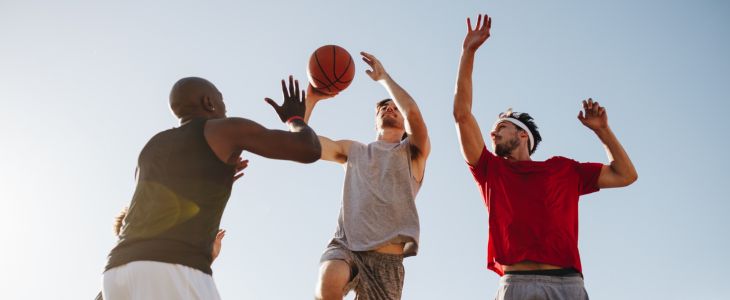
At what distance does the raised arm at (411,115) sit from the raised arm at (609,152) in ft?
5.52

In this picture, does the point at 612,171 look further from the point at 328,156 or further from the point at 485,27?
the point at 328,156

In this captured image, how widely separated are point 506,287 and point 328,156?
7.44ft

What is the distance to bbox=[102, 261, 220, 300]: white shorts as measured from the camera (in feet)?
12.3

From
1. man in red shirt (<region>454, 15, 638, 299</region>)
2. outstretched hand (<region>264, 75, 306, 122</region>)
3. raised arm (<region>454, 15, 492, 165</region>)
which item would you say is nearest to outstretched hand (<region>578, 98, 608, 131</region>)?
man in red shirt (<region>454, 15, 638, 299</region>)

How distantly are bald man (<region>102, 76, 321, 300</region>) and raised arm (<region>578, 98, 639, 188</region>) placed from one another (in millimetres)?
3777

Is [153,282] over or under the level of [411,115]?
under

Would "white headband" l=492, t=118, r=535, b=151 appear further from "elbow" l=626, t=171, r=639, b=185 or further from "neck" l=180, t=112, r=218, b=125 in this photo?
"neck" l=180, t=112, r=218, b=125

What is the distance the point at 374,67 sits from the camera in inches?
294

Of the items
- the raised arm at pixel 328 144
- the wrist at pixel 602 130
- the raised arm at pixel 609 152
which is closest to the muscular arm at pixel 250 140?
the raised arm at pixel 328 144

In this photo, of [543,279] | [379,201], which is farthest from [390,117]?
[543,279]

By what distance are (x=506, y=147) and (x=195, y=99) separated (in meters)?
3.70

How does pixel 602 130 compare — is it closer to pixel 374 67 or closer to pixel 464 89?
pixel 464 89

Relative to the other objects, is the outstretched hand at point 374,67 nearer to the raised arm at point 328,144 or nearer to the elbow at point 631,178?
the raised arm at point 328,144

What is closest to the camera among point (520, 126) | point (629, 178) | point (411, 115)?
point (629, 178)
